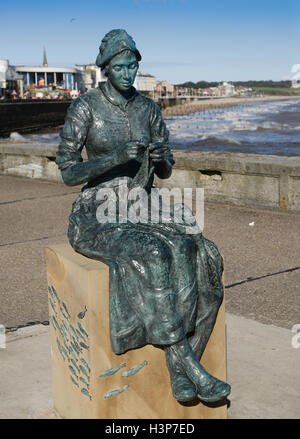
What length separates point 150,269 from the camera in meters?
3.18

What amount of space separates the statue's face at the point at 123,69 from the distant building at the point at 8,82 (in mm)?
71344

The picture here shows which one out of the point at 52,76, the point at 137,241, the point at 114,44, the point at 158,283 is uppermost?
the point at 52,76

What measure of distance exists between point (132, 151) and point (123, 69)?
20.9 inches

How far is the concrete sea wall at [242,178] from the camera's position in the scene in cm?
857

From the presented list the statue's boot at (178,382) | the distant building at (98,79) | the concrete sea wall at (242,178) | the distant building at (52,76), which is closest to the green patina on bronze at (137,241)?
the statue's boot at (178,382)

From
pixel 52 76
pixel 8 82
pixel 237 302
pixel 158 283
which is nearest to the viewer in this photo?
pixel 158 283

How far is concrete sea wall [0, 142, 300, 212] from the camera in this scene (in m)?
8.57

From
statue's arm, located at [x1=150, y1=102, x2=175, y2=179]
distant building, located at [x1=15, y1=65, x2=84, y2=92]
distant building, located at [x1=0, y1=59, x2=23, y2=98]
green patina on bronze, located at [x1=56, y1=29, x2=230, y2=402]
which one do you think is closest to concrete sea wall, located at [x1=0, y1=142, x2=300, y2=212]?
statue's arm, located at [x1=150, y1=102, x2=175, y2=179]

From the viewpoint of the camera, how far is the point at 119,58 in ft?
11.6

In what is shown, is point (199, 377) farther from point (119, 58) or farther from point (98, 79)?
point (98, 79)

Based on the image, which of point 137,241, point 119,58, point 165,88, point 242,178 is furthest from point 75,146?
point 165,88

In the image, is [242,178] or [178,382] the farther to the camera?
[242,178]

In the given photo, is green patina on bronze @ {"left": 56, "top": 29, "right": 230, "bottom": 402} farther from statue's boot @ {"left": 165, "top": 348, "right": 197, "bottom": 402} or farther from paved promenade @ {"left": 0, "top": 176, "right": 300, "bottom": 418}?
paved promenade @ {"left": 0, "top": 176, "right": 300, "bottom": 418}

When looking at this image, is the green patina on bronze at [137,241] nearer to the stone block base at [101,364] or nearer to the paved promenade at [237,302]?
the stone block base at [101,364]
